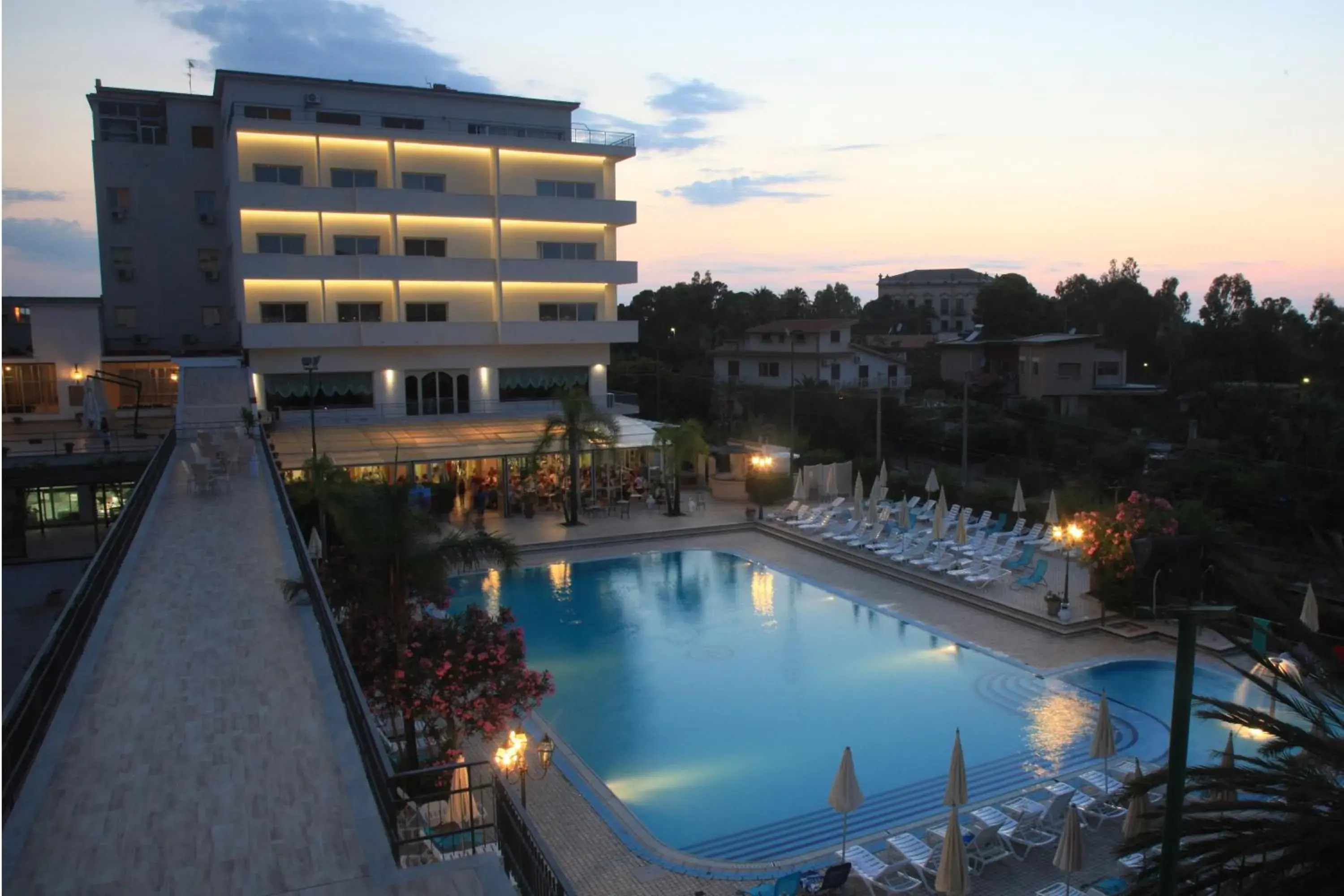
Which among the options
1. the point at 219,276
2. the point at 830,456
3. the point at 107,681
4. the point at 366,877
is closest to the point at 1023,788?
the point at 366,877

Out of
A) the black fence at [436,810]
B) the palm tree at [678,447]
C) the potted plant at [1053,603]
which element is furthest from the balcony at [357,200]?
the black fence at [436,810]

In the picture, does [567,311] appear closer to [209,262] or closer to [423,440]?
[423,440]

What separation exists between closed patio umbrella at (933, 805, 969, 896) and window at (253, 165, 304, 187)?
30.4m

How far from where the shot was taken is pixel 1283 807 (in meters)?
6.41

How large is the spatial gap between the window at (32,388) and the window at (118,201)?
665 centimetres

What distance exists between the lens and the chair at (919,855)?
10.8m

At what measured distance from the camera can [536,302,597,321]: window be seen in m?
36.8

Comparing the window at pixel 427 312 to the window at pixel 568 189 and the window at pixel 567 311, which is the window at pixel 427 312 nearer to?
the window at pixel 567 311

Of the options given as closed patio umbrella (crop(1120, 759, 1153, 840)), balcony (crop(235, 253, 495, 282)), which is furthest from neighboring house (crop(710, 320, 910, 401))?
closed patio umbrella (crop(1120, 759, 1153, 840))

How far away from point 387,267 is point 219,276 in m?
10.3

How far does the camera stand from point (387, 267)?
110ft

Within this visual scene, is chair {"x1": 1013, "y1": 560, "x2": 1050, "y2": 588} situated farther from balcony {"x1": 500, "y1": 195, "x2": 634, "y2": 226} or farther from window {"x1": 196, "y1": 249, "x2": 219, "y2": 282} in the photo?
window {"x1": 196, "y1": 249, "x2": 219, "y2": 282}

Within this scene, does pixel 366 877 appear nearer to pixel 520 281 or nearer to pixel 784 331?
pixel 520 281

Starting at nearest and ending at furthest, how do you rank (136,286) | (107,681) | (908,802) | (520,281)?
(107,681), (908,802), (520,281), (136,286)
